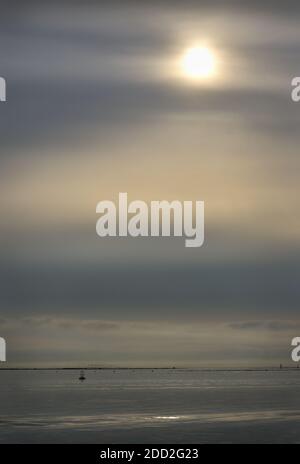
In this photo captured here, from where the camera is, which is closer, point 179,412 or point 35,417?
point 35,417

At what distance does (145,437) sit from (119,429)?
8.40 metres

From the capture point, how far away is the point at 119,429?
10019 cm

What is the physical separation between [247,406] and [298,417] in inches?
978

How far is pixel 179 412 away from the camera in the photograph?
13150 cm
